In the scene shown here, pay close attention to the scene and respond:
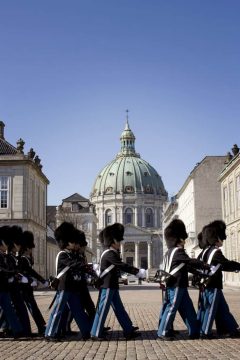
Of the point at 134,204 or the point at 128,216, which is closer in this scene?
the point at 128,216

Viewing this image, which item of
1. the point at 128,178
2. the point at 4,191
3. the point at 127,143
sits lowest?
the point at 4,191

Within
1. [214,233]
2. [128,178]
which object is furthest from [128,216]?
[214,233]

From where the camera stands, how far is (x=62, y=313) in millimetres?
10711

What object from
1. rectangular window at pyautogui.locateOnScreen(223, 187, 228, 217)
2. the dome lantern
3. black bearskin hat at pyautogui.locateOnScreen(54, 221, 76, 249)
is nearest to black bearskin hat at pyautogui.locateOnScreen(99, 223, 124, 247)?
black bearskin hat at pyautogui.locateOnScreen(54, 221, 76, 249)

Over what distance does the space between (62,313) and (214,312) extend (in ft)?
9.08

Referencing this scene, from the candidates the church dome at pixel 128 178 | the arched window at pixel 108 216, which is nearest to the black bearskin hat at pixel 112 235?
the arched window at pixel 108 216

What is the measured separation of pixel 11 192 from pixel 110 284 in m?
31.4

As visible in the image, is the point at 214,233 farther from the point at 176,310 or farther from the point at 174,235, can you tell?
the point at 176,310

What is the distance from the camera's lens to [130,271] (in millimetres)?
10641

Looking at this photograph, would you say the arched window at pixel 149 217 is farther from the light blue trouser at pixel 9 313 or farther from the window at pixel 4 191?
the light blue trouser at pixel 9 313

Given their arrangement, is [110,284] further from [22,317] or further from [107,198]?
[107,198]

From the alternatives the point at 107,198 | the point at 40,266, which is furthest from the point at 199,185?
the point at 107,198

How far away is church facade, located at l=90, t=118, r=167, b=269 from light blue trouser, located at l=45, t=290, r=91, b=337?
131972mm

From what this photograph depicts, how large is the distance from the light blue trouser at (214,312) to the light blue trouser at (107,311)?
139 cm
